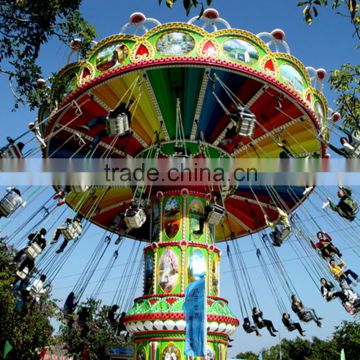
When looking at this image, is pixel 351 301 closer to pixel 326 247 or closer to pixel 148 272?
pixel 326 247

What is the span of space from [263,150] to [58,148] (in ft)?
19.2

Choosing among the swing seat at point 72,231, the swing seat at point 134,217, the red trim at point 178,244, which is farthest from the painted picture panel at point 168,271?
the swing seat at point 72,231

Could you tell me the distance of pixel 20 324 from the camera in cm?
2303

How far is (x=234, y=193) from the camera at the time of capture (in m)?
16.6

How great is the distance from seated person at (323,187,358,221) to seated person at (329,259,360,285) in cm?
161

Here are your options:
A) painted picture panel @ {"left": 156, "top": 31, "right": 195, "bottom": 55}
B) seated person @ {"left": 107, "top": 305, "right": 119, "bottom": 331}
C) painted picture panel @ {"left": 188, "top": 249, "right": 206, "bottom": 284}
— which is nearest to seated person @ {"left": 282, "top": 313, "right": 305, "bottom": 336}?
painted picture panel @ {"left": 188, "top": 249, "right": 206, "bottom": 284}

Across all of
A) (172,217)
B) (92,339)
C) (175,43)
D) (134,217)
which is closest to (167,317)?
(134,217)

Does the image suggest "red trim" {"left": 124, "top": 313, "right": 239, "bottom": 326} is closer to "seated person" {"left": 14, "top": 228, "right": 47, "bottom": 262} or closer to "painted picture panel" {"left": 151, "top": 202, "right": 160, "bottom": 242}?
"painted picture panel" {"left": 151, "top": 202, "right": 160, "bottom": 242}

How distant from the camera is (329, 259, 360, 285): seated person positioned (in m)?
14.4

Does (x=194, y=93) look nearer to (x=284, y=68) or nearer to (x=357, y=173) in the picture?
(x=284, y=68)

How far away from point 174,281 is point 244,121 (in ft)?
15.0

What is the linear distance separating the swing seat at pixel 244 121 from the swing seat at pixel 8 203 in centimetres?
535

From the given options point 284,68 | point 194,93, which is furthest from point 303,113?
point 194,93

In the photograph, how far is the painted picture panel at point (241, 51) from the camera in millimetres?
12657
